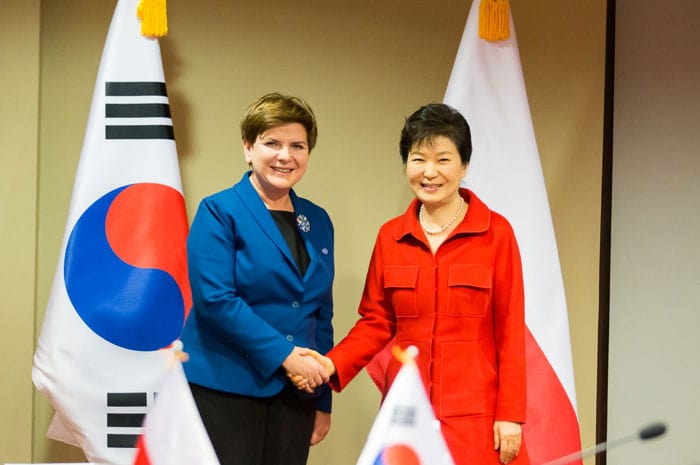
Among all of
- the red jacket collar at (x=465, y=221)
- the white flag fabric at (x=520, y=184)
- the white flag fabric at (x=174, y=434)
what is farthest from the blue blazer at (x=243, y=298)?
the white flag fabric at (x=520, y=184)

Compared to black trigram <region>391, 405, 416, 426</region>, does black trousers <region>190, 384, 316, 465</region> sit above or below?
below

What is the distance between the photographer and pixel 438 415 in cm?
228

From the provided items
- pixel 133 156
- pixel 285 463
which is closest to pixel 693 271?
pixel 285 463

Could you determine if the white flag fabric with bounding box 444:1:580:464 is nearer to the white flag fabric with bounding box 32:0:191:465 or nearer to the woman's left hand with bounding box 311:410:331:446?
the woman's left hand with bounding box 311:410:331:446

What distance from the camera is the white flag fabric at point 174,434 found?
1.92m

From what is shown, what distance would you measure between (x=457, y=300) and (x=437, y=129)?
408 mm

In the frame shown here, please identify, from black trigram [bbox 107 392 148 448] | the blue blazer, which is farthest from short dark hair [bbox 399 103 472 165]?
black trigram [bbox 107 392 148 448]

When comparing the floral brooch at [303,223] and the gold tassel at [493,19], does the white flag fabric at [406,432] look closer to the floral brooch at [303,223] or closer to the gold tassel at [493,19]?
the floral brooch at [303,223]

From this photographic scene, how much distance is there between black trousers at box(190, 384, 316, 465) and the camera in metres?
2.38

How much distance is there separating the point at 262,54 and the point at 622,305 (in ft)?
4.78

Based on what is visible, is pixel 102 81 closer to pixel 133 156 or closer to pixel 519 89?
pixel 133 156

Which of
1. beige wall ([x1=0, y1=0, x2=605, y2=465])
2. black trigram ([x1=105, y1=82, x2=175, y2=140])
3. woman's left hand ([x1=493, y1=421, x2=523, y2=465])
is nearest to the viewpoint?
woman's left hand ([x1=493, y1=421, x2=523, y2=465])

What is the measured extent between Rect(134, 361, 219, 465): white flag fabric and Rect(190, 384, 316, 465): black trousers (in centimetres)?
45

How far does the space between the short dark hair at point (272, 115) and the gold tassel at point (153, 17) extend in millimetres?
598
